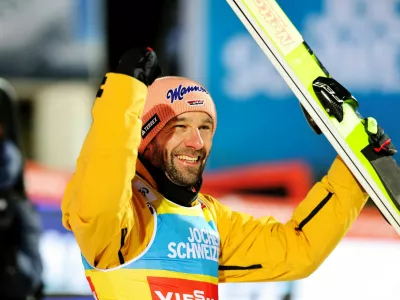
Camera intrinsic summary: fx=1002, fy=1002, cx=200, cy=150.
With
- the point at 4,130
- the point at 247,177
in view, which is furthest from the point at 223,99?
the point at 4,130

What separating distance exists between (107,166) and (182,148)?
54 centimetres

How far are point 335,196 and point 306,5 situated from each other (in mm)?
4216

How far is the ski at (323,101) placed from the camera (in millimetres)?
3518

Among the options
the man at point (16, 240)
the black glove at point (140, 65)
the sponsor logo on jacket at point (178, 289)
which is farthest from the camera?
the man at point (16, 240)

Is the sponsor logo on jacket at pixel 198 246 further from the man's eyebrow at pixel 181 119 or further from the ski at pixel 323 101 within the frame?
the ski at pixel 323 101

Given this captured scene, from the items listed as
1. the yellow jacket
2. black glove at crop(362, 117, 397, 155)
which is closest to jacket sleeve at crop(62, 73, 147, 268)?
the yellow jacket

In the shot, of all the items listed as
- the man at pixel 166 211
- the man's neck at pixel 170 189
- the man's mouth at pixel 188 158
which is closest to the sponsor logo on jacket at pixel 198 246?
the man at pixel 166 211

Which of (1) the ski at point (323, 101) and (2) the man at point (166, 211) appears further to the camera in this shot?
(1) the ski at point (323, 101)

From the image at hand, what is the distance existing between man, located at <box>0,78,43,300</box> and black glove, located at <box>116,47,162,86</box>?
364 centimetres

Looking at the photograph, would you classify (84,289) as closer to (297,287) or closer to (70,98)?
(297,287)

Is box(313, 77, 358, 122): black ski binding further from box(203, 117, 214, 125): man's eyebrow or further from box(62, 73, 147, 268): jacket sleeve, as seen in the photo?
box(62, 73, 147, 268): jacket sleeve

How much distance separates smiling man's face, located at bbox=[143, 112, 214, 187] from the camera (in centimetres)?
349

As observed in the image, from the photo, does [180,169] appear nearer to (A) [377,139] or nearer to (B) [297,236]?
(B) [297,236]

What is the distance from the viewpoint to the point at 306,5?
7.77m
